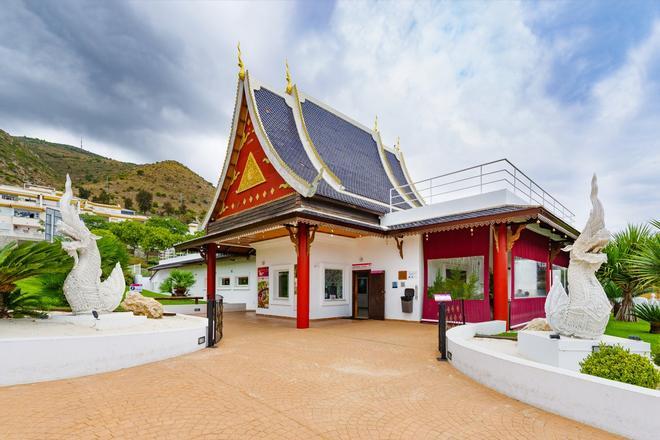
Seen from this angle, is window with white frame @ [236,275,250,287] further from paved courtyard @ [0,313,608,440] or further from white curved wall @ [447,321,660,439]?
white curved wall @ [447,321,660,439]

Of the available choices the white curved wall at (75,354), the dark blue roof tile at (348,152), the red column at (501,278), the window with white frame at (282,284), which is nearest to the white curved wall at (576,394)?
the red column at (501,278)

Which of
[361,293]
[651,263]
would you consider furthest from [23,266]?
[361,293]

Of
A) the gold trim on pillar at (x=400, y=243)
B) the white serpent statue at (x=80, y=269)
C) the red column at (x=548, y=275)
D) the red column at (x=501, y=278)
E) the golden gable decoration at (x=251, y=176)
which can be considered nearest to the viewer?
the white serpent statue at (x=80, y=269)

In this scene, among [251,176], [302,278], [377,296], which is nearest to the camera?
[302,278]

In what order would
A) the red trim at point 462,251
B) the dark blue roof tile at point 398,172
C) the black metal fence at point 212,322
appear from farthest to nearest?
the dark blue roof tile at point 398,172 → the red trim at point 462,251 → the black metal fence at point 212,322

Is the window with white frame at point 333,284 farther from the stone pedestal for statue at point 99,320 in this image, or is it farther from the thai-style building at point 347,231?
the stone pedestal for statue at point 99,320

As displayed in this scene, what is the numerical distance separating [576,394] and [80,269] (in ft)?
26.3

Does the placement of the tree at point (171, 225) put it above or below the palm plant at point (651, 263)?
above

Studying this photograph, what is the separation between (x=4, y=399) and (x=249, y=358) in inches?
126

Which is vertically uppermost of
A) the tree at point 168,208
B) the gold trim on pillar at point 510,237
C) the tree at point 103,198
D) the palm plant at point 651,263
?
the tree at point 103,198

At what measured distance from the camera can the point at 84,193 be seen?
78062 millimetres

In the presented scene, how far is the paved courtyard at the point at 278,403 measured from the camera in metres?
3.31

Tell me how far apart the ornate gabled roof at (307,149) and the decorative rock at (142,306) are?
196 inches

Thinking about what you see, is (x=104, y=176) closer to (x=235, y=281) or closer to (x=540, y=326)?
(x=235, y=281)
